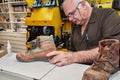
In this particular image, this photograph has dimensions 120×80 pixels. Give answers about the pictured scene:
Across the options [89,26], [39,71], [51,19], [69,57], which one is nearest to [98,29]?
[89,26]

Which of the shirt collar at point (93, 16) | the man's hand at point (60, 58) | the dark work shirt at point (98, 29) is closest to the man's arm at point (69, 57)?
the man's hand at point (60, 58)

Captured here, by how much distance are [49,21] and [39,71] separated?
1.19 meters

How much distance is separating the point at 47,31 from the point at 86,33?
814mm

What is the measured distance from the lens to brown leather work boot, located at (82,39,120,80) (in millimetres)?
813

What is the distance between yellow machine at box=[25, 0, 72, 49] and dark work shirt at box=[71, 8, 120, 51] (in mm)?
606

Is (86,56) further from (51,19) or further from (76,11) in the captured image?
(51,19)

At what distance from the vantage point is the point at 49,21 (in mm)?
2111

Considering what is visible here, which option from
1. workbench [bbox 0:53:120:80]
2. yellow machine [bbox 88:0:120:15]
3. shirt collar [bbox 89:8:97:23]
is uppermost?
yellow machine [bbox 88:0:120:15]

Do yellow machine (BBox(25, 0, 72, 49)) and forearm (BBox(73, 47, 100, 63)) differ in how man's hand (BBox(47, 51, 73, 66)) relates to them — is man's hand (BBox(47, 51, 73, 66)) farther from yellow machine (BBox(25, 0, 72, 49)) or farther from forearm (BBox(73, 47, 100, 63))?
yellow machine (BBox(25, 0, 72, 49))

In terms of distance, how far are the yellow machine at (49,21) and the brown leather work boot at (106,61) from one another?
1.33 m

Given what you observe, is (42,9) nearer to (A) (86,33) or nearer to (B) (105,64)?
(A) (86,33)

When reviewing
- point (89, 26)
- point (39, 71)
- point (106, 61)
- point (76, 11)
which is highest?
point (76, 11)

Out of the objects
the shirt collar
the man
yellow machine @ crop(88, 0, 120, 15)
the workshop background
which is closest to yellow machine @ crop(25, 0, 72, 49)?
the workshop background

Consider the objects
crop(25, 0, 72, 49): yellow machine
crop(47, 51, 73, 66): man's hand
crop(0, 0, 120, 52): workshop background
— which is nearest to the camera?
crop(47, 51, 73, 66): man's hand
